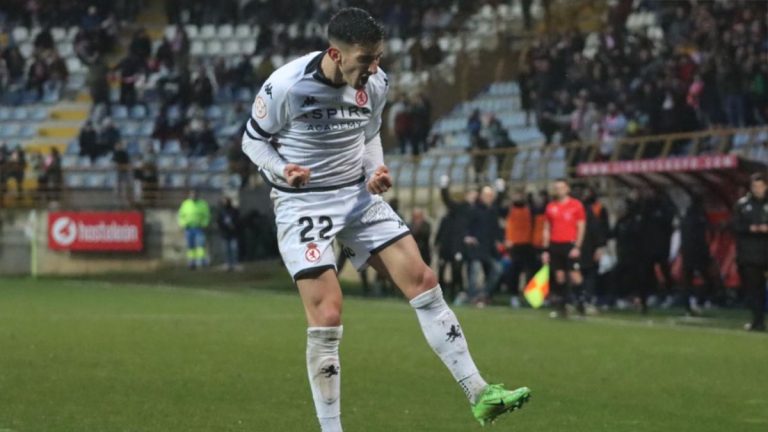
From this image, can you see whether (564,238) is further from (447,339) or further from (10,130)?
(10,130)

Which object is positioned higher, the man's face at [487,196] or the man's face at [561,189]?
the man's face at [561,189]

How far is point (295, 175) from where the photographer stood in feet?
26.9

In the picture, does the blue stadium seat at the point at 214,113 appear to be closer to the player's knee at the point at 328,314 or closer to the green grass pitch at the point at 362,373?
the green grass pitch at the point at 362,373

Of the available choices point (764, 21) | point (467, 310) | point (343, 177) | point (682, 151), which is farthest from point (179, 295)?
point (343, 177)

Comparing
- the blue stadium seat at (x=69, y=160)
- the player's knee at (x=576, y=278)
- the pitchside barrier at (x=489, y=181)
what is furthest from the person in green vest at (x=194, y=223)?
the player's knee at (x=576, y=278)

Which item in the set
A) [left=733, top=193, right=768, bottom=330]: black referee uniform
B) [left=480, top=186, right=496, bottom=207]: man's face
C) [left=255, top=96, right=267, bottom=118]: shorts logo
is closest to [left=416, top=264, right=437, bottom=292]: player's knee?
[left=255, top=96, right=267, bottom=118]: shorts logo

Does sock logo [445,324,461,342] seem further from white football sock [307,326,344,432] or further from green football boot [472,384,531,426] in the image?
white football sock [307,326,344,432]

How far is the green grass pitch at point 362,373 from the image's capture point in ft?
33.1

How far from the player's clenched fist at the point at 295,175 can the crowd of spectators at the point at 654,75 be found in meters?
19.2

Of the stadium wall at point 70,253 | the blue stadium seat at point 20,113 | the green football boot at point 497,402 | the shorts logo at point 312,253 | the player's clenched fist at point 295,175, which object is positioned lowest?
the stadium wall at point 70,253

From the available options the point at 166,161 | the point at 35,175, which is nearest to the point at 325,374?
the point at 35,175

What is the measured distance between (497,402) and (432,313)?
635 millimetres

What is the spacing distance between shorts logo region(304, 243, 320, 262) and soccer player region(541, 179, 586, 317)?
44.4 ft

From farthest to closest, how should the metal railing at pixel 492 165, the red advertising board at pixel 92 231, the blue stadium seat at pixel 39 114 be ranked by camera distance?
the blue stadium seat at pixel 39 114, the red advertising board at pixel 92 231, the metal railing at pixel 492 165
